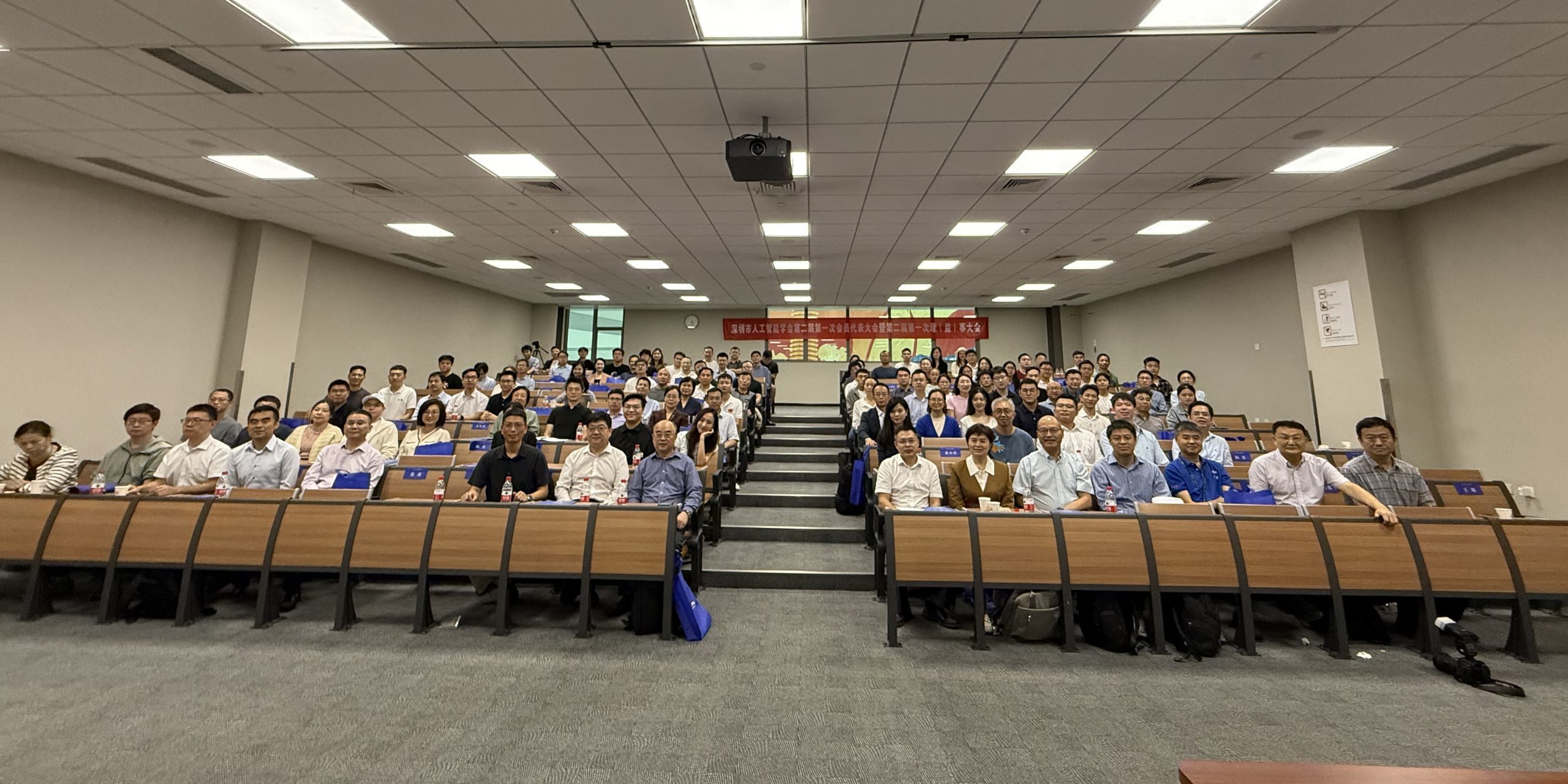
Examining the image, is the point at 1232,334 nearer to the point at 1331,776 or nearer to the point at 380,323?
the point at 1331,776

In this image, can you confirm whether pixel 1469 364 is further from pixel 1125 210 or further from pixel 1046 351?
pixel 1046 351

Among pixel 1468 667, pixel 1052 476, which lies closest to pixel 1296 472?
pixel 1468 667

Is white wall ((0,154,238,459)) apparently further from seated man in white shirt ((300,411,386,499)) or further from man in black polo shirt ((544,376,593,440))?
man in black polo shirt ((544,376,593,440))

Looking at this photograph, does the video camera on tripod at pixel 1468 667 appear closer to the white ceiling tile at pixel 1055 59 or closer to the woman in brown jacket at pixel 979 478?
the woman in brown jacket at pixel 979 478

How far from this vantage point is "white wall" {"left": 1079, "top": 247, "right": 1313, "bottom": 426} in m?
7.82

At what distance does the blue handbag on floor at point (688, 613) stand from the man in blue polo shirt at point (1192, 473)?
135 inches

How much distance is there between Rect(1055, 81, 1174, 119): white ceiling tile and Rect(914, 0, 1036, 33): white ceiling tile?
100 cm

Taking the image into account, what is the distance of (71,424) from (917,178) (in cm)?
884

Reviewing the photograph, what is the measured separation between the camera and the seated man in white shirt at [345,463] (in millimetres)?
4184

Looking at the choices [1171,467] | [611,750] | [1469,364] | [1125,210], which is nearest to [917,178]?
[1125,210]

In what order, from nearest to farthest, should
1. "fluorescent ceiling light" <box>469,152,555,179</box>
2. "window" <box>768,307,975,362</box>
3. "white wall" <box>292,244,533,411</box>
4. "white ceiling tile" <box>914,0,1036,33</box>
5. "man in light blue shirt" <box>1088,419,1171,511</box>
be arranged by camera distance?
"white ceiling tile" <box>914,0,1036,33</box>, "man in light blue shirt" <box>1088,419,1171,511</box>, "fluorescent ceiling light" <box>469,152,555,179</box>, "white wall" <box>292,244,533,411</box>, "window" <box>768,307,975,362</box>

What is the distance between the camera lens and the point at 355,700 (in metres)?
2.44

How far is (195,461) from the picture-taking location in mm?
3912

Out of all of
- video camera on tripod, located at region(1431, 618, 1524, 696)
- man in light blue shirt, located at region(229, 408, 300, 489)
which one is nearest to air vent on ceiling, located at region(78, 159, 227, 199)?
man in light blue shirt, located at region(229, 408, 300, 489)
